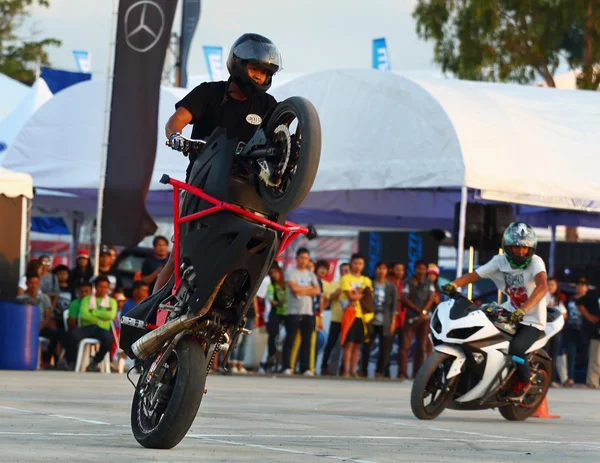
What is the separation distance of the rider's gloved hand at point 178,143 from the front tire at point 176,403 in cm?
97

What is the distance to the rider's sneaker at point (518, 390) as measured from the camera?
11.6 metres

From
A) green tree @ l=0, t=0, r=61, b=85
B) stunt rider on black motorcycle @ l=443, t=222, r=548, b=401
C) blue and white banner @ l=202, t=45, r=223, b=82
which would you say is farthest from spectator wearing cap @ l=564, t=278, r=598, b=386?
green tree @ l=0, t=0, r=61, b=85

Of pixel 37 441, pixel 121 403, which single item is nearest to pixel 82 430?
pixel 37 441

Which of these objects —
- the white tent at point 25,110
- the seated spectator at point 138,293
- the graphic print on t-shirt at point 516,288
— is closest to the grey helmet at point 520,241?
the graphic print on t-shirt at point 516,288

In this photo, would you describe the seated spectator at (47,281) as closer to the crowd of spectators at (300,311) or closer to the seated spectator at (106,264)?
the crowd of spectators at (300,311)

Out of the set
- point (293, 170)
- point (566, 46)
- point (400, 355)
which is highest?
point (566, 46)

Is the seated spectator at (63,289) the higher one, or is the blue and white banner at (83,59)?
the blue and white banner at (83,59)

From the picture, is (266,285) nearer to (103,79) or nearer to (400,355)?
(400,355)

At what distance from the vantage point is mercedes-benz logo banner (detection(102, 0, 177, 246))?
1875cm

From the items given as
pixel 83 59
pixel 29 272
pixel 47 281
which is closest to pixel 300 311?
pixel 47 281

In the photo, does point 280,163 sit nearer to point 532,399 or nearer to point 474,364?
point 474,364

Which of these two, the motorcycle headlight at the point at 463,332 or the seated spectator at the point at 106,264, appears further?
the seated spectator at the point at 106,264

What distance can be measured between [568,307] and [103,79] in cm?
860

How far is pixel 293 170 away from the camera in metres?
6.57
